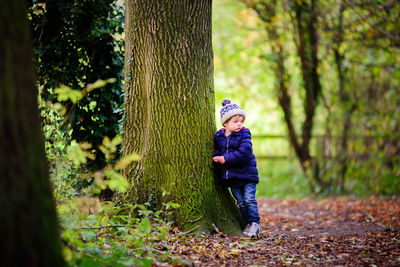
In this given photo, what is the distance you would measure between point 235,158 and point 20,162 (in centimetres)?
277

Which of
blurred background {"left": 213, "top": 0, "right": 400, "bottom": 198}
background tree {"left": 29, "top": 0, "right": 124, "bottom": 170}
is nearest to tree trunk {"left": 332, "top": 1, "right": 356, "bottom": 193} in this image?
blurred background {"left": 213, "top": 0, "right": 400, "bottom": 198}

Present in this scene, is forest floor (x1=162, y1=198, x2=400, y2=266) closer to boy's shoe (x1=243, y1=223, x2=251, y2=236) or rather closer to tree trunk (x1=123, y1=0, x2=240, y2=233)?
boy's shoe (x1=243, y1=223, x2=251, y2=236)

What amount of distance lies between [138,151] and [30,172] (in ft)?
7.25

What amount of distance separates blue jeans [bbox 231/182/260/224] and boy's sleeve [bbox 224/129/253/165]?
1.12ft

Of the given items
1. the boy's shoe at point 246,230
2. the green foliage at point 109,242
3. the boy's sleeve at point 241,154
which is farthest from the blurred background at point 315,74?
the boy's shoe at point 246,230

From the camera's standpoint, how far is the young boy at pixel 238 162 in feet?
14.0

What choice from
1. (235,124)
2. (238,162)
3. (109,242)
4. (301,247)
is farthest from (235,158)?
(109,242)

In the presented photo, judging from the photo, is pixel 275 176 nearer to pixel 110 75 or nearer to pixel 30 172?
pixel 110 75

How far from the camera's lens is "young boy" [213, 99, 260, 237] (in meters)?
4.26

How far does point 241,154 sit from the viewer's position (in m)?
4.29

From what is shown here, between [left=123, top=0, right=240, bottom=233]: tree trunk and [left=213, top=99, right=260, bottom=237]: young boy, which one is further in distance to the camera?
Answer: [left=213, top=99, right=260, bottom=237]: young boy

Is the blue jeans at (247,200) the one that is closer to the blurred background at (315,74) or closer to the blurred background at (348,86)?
the blurred background at (315,74)

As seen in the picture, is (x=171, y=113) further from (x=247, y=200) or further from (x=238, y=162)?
(x=247, y=200)

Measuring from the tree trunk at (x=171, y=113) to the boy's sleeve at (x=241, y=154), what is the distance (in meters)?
0.23
